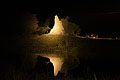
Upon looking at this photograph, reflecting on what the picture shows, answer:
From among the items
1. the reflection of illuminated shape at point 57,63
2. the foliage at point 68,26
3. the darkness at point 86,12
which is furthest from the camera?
the darkness at point 86,12

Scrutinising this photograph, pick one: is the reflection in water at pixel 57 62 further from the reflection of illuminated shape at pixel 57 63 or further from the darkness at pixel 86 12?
the darkness at pixel 86 12

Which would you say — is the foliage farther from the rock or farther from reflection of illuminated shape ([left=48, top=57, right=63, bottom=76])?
the rock

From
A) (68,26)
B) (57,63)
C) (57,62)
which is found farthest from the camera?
(68,26)

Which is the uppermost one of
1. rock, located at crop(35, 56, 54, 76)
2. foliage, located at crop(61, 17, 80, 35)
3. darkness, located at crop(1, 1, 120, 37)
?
darkness, located at crop(1, 1, 120, 37)

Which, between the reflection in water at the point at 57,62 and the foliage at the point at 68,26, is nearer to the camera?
the reflection in water at the point at 57,62

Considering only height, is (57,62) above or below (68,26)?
below

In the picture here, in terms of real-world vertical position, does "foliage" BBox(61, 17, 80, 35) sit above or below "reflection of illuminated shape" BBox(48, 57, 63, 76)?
above

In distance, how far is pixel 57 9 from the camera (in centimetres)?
3200

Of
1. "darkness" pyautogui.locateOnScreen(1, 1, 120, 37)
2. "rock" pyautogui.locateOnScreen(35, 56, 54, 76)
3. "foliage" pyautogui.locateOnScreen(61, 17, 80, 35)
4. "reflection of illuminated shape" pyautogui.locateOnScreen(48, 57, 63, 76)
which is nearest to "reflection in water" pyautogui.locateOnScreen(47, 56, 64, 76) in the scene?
"reflection of illuminated shape" pyautogui.locateOnScreen(48, 57, 63, 76)

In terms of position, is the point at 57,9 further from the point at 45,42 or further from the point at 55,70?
the point at 55,70

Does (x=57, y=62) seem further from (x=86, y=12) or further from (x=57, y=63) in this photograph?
(x=86, y=12)

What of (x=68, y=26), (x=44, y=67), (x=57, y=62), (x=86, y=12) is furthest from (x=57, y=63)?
(x=86, y=12)

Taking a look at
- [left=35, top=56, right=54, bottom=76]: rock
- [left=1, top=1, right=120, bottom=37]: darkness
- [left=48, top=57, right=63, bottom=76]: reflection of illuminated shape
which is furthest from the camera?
[left=1, top=1, right=120, bottom=37]: darkness

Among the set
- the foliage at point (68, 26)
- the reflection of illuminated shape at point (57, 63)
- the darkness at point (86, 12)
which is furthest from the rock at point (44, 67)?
the darkness at point (86, 12)
